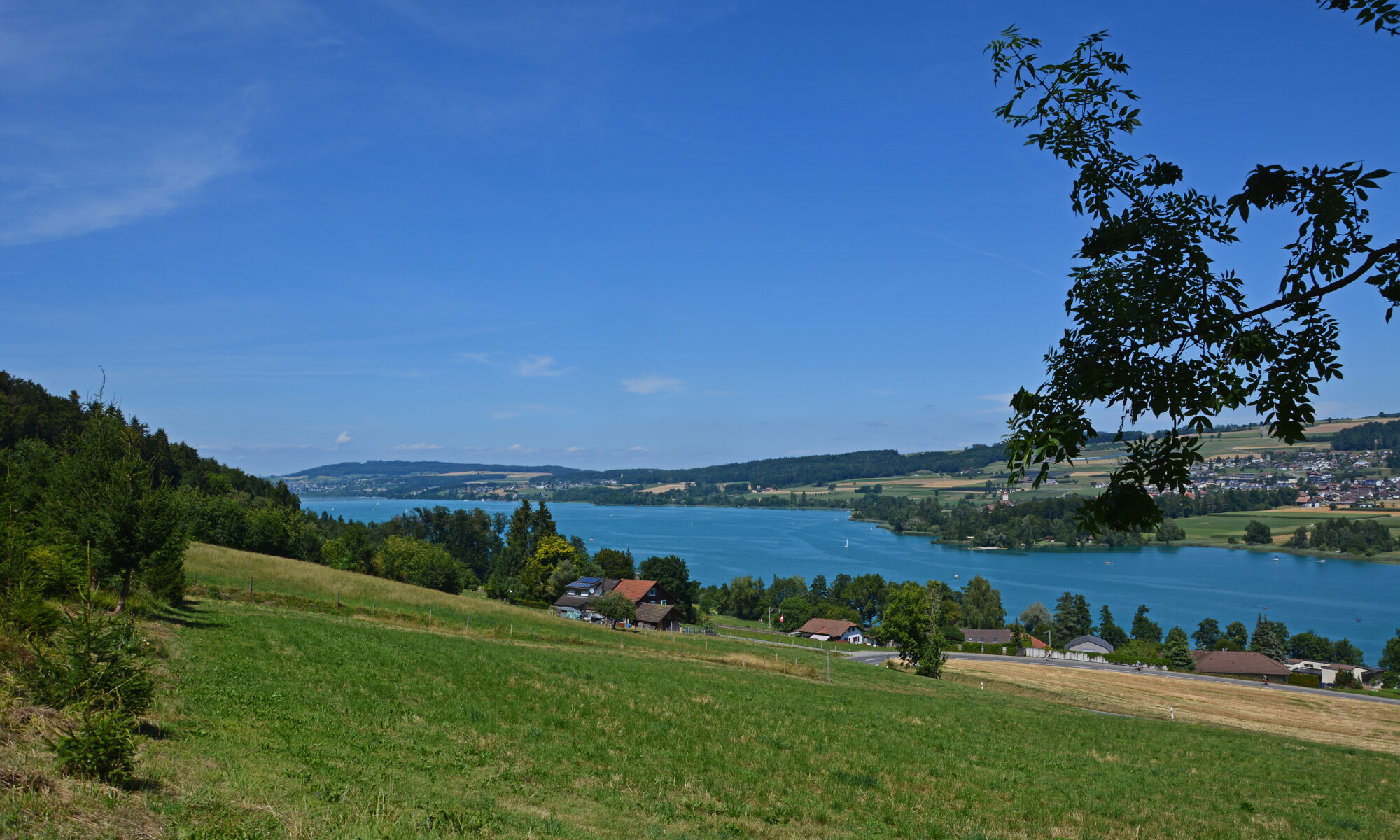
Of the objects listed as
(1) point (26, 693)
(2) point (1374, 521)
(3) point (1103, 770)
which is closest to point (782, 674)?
(3) point (1103, 770)

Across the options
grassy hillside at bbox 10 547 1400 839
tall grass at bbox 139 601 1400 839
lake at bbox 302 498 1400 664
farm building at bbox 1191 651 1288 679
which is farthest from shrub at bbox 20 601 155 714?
lake at bbox 302 498 1400 664

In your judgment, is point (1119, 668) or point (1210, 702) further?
point (1119, 668)

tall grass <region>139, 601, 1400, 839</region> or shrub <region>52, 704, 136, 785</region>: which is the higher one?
shrub <region>52, 704, 136, 785</region>

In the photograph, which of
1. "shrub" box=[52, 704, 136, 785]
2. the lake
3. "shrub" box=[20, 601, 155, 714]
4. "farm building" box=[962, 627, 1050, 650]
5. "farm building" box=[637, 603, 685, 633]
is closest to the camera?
"shrub" box=[52, 704, 136, 785]

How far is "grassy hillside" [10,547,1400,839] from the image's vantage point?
8391mm

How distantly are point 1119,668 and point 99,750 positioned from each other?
8681 cm

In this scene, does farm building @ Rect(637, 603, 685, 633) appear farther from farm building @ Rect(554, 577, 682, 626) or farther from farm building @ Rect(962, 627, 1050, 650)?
farm building @ Rect(962, 627, 1050, 650)

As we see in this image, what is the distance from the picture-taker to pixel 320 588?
4972 cm

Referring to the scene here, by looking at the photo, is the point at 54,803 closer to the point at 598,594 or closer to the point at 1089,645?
the point at 598,594

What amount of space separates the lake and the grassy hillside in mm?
95860

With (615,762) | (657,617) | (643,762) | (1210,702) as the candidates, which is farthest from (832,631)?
(615,762)

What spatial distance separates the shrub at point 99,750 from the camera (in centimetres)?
722

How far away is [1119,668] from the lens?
7569 cm

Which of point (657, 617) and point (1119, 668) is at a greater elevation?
point (657, 617)
